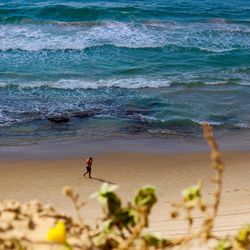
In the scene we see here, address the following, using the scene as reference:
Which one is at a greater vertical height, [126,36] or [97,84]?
[126,36]

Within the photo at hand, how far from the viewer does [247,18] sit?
33.4 m

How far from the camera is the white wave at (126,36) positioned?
2559 centimetres

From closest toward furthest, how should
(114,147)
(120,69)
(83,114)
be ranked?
1. (114,147)
2. (83,114)
3. (120,69)

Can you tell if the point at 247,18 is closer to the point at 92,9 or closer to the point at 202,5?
the point at 202,5

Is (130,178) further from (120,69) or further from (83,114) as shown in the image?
(120,69)

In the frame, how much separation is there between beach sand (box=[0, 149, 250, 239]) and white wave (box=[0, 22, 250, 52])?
12170 mm

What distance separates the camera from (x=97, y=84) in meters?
20.0

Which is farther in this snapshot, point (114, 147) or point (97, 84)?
point (97, 84)

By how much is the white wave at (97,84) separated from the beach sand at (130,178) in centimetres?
615

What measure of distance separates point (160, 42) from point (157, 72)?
195 inches

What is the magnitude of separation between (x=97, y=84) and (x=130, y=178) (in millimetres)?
7900

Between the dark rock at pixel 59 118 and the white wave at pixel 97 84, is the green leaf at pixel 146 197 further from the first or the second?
the white wave at pixel 97 84

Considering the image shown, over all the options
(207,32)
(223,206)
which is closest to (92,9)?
(207,32)

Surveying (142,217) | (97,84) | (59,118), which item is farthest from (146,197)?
(97,84)
